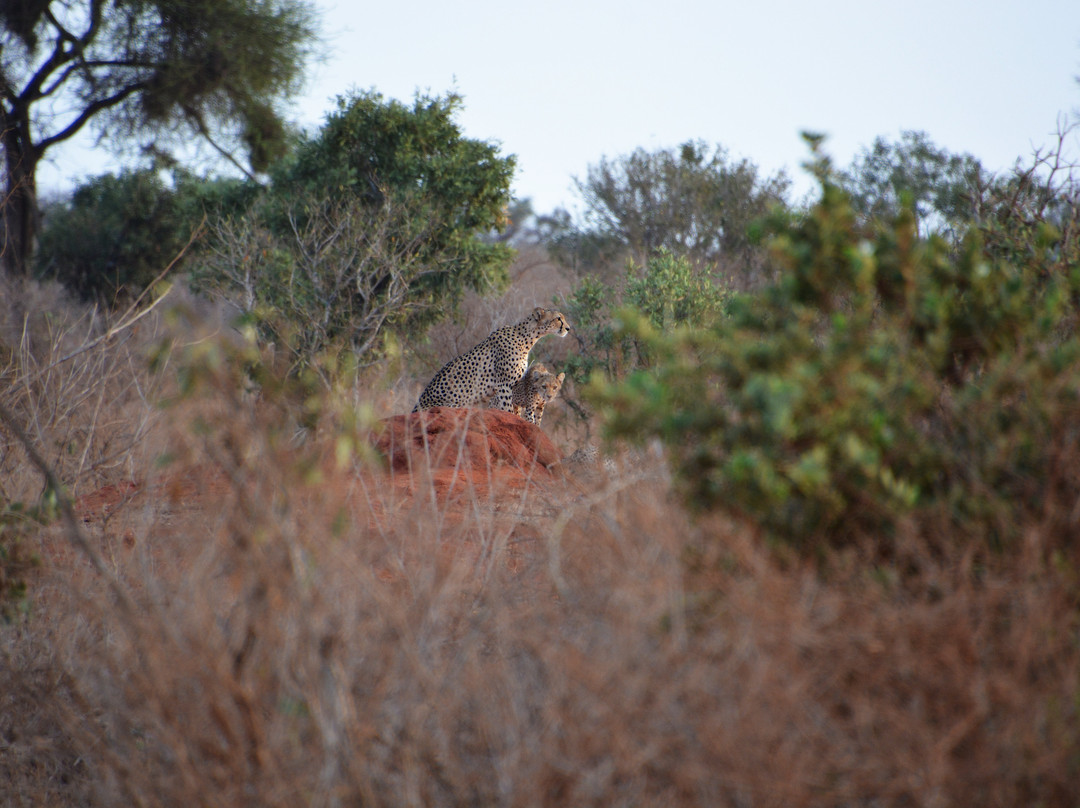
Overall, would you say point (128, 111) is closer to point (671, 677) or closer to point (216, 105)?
point (216, 105)

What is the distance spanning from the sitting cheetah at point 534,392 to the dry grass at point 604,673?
6571 mm

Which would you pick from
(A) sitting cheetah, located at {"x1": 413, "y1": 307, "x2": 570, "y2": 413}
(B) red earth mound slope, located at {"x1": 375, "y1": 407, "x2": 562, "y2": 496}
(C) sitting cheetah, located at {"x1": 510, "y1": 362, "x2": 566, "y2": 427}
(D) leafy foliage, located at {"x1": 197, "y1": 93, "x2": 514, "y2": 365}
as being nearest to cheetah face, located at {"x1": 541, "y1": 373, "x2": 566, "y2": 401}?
(C) sitting cheetah, located at {"x1": 510, "y1": 362, "x2": 566, "y2": 427}

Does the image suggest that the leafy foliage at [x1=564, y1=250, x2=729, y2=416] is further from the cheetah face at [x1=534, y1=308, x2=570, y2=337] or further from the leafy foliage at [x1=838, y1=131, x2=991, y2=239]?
the leafy foliage at [x1=838, y1=131, x2=991, y2=239]

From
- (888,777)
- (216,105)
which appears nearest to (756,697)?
(888,777)

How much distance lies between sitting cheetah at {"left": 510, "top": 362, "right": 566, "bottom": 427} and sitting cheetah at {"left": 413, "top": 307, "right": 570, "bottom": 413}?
0.08 meters

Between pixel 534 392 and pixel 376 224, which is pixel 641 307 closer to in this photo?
pixel 534 392

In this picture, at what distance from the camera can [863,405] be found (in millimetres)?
2350

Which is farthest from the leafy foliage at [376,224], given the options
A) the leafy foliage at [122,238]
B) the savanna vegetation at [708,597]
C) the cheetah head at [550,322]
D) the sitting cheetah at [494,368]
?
the savanna vegetation at [708,597]

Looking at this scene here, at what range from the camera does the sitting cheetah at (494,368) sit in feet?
31.0

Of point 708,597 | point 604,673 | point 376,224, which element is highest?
point 376,224

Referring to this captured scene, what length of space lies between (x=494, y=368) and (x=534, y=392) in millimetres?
516

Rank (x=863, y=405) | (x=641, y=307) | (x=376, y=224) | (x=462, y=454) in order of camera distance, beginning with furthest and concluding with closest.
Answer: (x=376, y=224) < (x=641, y=307) < (x=462, y=454) < (x=863, y=405)

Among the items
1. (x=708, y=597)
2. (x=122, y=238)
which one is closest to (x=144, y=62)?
(x=122, y=238)

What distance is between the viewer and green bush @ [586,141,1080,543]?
7.64 ft
